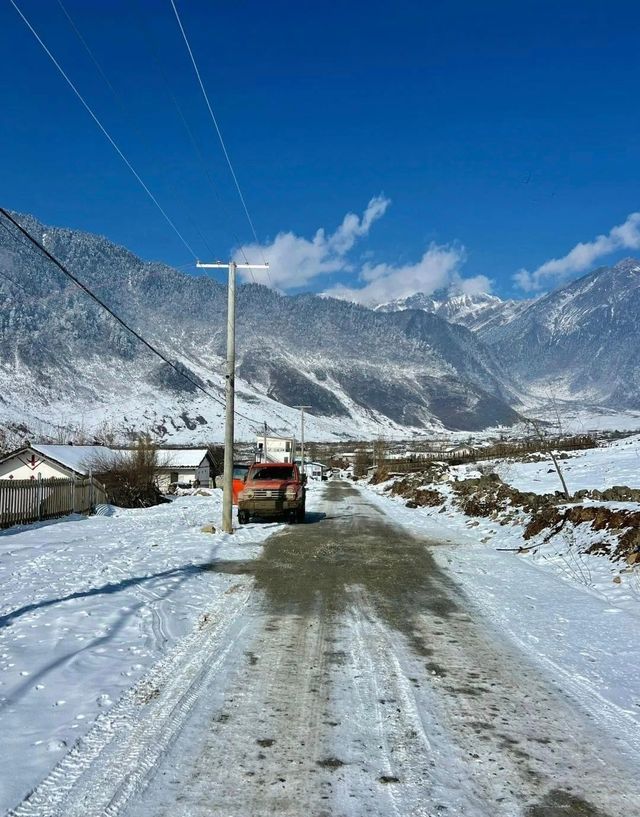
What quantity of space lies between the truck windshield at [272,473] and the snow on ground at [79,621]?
581 cm

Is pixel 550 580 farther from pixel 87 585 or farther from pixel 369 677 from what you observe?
pixel 87 585

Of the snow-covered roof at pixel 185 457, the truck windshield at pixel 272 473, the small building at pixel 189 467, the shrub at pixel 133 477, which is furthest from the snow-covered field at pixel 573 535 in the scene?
the snow-covered roof at pixel 185 457

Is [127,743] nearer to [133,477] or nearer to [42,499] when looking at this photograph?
[42,499]

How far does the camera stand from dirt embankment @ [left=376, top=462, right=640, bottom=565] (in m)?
12.1

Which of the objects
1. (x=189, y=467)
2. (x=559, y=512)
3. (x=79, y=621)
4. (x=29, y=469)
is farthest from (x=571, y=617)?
(x=189, y=467)

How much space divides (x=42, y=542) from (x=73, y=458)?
33347mm

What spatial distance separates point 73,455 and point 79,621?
42.7 m

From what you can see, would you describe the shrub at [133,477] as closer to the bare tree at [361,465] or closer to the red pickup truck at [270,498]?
the red pickup truck at [270,498]

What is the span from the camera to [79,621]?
24.9 ft

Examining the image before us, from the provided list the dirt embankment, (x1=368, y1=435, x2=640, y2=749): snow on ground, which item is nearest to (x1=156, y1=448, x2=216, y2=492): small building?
the dirt embankment

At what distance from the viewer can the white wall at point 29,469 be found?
152ft

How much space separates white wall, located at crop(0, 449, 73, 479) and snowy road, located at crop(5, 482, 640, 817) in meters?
42.2

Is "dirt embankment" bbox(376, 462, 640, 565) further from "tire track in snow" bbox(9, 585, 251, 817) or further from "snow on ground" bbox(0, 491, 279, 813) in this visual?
"tire track in snow" bbox(9, 585, 251, 817)

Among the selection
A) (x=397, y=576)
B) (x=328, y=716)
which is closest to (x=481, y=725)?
(x=328, y=716)
